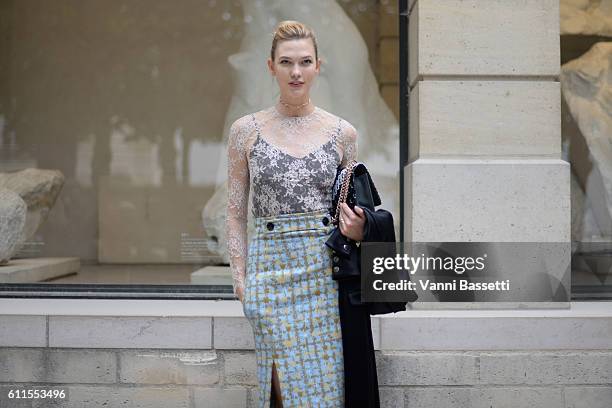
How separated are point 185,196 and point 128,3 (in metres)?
1.88

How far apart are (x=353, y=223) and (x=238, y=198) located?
22.2 inches

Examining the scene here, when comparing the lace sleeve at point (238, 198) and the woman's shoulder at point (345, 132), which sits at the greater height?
the woman's shoulder at point (345, 132)

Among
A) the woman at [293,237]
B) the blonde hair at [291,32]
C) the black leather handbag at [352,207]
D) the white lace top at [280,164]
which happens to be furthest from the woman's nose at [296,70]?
the black leather handbag at [352,207]

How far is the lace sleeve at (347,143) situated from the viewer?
2.86 meters

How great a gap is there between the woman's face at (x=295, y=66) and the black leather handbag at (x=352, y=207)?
1.25ft

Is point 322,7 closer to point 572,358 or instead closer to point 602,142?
point 602,142

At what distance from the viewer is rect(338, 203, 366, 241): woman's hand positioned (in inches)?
104

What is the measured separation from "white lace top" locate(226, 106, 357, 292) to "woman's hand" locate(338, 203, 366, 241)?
0.16m

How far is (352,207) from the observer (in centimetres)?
272

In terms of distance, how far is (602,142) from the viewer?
5.64m

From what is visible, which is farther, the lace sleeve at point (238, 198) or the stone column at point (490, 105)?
the stone column at point (490, 105)

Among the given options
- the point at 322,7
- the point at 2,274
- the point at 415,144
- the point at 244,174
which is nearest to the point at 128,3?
the point at 322,7

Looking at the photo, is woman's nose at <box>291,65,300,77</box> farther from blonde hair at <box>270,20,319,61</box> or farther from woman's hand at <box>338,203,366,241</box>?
woman's hand at <box>338,203,366,241</box>

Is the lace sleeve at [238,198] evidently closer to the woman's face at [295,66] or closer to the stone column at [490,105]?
the woman's face at [295,66]
